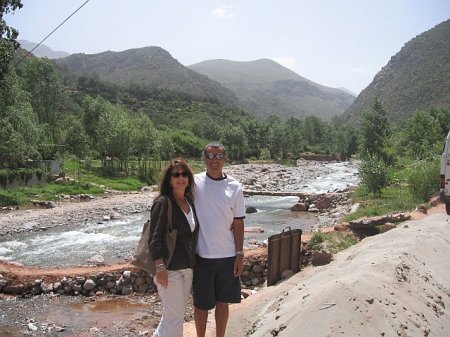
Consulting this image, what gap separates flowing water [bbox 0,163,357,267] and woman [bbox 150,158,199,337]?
1010cm

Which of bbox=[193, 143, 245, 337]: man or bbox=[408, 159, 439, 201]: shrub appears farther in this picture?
bbox=[408, 159, 439, 201]: shrub

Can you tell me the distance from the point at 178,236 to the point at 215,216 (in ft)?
1.43

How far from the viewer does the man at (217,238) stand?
427cm

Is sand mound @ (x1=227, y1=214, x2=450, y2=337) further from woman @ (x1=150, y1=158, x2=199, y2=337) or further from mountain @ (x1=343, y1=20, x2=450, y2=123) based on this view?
mountain @ (x1=343, y1=20, x2=450, y2=123)

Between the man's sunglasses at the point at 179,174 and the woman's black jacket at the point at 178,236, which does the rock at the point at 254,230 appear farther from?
the man's sunglasses at the point at 179,174

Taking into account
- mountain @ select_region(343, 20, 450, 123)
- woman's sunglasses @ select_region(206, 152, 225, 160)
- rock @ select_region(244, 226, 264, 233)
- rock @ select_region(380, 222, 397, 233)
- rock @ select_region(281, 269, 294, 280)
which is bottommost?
rock @ select_region(244, 226, 264, 233)

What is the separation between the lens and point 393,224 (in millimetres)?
11992

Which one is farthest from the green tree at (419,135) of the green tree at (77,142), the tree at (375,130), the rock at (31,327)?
the rock at (31,327)

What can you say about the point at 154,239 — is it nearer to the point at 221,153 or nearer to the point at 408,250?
the point at 221,153

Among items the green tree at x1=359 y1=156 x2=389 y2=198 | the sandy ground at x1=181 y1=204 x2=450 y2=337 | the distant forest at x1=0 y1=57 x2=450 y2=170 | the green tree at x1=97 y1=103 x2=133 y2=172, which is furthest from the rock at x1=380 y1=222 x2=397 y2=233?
the green tree at x1=97 y1=103 x2=133 y2=172

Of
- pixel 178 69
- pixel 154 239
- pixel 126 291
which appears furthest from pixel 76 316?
pixel 178 69

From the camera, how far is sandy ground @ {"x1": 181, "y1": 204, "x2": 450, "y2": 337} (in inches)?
190

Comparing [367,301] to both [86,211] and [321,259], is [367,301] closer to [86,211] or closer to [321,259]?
[321,259]

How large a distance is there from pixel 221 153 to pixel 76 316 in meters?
6.06
